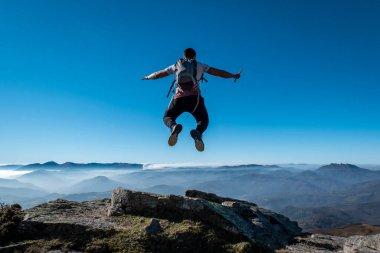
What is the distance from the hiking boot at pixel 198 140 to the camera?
11664mm

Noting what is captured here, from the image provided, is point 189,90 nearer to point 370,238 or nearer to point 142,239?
point 142,239

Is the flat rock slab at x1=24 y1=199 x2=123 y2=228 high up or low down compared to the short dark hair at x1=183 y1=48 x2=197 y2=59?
down

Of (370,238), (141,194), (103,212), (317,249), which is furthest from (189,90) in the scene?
(370,238)

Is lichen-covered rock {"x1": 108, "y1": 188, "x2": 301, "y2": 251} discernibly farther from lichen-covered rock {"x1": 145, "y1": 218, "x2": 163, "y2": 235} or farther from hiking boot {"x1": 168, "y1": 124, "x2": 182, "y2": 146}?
hiking boot {"x1": 168, "y1": 124, "x2": 182, "y2": 146}

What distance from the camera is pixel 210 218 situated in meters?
10.6

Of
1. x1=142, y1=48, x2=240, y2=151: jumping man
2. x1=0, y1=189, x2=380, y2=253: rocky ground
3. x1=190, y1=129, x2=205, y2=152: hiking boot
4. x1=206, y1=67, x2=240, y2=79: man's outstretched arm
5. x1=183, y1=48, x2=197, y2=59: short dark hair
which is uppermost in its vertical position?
x1=183, y1=48, x2=197, y2=59: short dark hair

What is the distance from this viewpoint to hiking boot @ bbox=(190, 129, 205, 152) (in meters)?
11.7

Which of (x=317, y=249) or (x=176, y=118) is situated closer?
(x=317, y=249)

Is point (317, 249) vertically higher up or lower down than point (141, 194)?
lower down

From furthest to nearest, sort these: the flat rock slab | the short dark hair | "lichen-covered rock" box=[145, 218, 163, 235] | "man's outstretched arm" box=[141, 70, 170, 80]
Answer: "man's outstretched arm" box=[141, 70, 170, 80]
the short dark hair
the flat rock slab
"lichen-covered rock" box=[145, 218, 163, 235]

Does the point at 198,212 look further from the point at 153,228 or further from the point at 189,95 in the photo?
the point at 189,95

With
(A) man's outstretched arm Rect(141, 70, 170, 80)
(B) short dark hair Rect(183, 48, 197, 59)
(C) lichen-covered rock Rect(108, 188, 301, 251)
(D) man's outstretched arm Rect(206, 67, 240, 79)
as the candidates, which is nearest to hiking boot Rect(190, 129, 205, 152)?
(C) lichen-covered rock Rect(108, 188, 301, 251)

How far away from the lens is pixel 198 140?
460 inches

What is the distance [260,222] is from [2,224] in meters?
8.50
